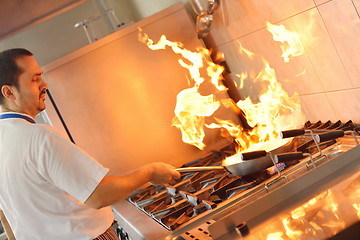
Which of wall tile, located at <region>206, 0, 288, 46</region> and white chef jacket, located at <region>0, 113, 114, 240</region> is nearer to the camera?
white chef jacket, located at <region>0, 113, 114, 240</region>

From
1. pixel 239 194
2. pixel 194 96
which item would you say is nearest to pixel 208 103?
pixel 194 96

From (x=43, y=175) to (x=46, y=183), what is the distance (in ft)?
0.20

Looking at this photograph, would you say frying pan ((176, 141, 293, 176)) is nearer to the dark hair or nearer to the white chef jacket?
the white chef jacket

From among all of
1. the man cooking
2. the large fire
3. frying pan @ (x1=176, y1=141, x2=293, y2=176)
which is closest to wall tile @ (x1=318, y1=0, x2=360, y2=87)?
frying pan @ (x1=176, y1=141, x2=293, y2=176)

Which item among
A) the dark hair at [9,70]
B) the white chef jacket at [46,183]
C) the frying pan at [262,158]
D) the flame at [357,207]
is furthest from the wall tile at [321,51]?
the dark hair at [9,70]

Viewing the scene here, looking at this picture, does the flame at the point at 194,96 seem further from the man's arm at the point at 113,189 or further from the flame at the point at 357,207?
the flame at the point at 357,207

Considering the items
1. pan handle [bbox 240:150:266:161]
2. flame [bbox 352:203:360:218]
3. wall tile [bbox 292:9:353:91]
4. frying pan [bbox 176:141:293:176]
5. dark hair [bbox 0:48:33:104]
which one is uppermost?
dark hair [bbox 0:48:33:104]

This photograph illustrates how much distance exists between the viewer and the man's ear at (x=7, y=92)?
184 cm

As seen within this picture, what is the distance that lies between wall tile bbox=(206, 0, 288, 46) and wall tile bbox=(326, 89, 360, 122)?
1.25ft

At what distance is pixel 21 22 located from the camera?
218 centimetres

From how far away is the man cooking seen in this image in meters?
1.69

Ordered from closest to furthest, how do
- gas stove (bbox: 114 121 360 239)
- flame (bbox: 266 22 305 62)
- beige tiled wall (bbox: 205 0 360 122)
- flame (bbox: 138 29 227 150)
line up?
gas stove (bbox: 114 121 360 239)
beige tiled wall (bbox: 205 0 360 122)
flame (bbox: 266 22 305 62)
flame (bbox: 138 29 227 150)

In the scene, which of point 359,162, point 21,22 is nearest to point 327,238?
point 359,162

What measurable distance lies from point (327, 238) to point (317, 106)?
1.09 meters
